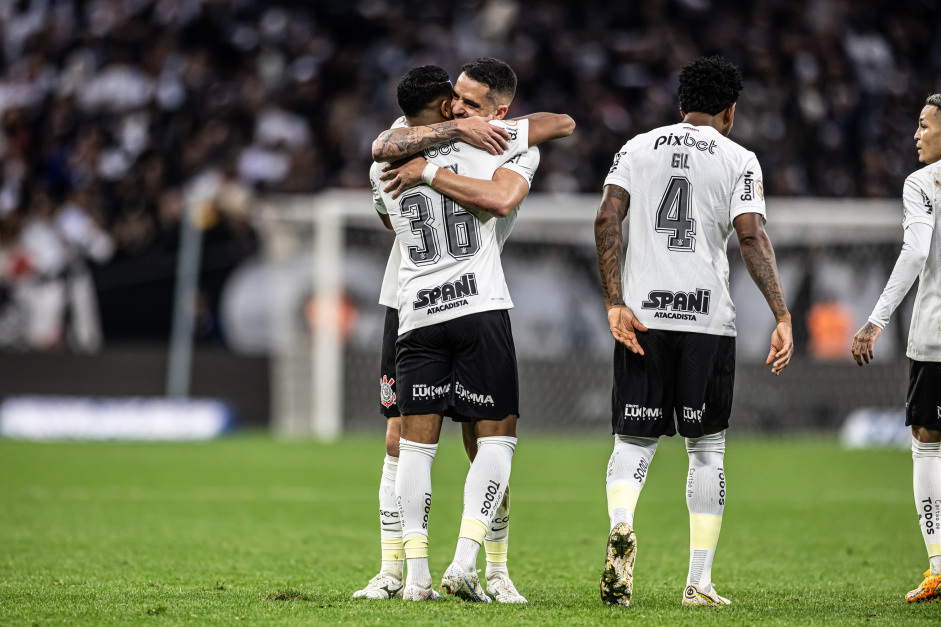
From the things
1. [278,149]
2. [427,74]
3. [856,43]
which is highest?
[856,43]

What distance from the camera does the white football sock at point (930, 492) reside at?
498 cm

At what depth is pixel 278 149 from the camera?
1823 centimetres

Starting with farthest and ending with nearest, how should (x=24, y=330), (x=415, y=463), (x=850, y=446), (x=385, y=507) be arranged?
(x=24, y=330)
(x=850, y=446)
(x=385, y=507)
(x=415, y=463)

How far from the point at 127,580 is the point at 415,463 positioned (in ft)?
5.19

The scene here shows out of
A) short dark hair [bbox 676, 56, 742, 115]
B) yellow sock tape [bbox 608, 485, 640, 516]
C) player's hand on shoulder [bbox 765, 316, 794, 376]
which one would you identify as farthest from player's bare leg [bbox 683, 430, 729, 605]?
short dark hair [bbox 676, 56, 742, 115]

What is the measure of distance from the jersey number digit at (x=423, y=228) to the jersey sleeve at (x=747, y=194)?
47.3 inches

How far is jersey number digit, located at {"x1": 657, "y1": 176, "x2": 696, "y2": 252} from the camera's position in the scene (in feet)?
15.5

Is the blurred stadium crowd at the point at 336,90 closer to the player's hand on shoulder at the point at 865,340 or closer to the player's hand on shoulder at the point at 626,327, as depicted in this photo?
the player's hand on shoulder at the point at 626,327

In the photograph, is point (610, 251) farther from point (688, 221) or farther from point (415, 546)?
point (415, 546)

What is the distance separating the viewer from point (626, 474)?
462 centimetres

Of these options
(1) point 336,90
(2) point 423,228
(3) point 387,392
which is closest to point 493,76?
(2) point 423,228

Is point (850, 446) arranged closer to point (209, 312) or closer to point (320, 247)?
point (320, 247)

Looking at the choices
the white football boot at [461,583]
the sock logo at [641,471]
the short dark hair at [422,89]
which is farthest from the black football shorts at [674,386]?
Result: the short dark hair at [422,89]

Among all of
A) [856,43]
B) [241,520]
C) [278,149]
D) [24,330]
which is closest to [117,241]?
[24,330]
